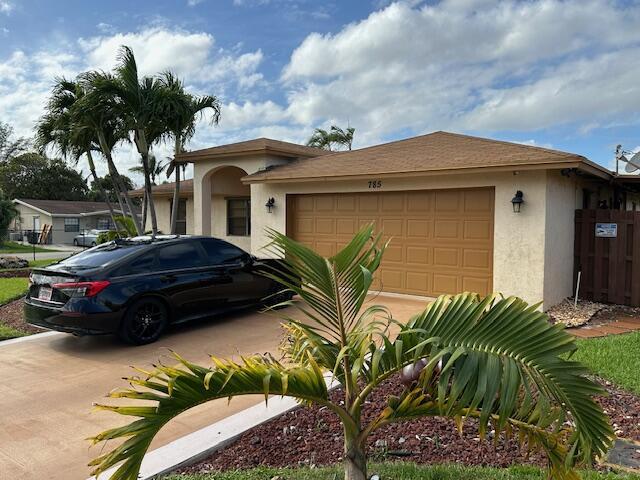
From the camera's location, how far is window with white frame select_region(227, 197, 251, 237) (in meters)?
16.4

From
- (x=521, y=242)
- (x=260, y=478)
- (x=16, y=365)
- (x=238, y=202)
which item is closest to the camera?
(x=260, y=478)

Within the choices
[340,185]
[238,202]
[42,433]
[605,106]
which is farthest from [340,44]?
[42,433]

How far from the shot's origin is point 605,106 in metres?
17.1

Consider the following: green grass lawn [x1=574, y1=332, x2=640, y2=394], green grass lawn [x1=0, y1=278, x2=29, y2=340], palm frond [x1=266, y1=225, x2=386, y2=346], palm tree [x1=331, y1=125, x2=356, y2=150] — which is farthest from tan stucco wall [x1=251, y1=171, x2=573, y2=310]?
palm tree [x1=331, y1=125, x2=356, y2=150]

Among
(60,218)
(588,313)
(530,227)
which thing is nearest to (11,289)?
(530,227)

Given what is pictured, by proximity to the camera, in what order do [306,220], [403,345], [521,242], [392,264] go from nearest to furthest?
[403,345] < [521,242] < [392,264] < [306,220]

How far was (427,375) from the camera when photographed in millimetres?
2283

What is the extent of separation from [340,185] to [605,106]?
11.8 m

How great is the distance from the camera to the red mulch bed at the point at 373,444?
142 inches

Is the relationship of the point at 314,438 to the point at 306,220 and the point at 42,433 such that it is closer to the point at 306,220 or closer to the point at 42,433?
the point at 42,433

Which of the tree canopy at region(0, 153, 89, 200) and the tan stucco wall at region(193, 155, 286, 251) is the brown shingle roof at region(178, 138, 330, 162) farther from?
the tree canopy at region(0, 153, 89, 200)

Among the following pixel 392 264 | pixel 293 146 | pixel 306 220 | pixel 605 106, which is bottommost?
pixel 392 264

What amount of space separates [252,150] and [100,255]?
7.07 meters

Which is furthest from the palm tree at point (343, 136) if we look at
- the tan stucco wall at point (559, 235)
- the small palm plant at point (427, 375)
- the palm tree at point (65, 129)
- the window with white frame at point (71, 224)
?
the small palm plant at point (427, 375)
